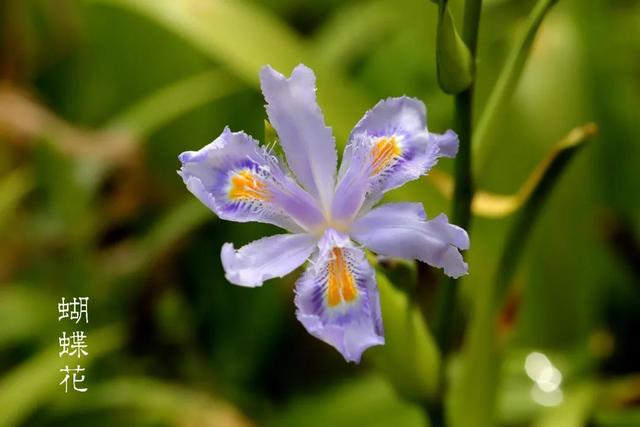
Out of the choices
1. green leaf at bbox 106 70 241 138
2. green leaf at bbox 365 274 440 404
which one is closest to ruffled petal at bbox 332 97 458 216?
green leaf at bbox 365 274 440 404

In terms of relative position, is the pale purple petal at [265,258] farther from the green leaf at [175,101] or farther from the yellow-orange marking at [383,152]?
the green leaf at [175,101]

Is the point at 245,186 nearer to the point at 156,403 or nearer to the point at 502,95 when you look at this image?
the point at 502,95

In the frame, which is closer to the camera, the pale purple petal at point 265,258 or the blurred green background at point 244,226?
the pale purple petal at point 265,258

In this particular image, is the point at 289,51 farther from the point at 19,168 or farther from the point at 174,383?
the point at 19,168

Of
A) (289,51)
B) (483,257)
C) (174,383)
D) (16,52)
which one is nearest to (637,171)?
A: (483,257)

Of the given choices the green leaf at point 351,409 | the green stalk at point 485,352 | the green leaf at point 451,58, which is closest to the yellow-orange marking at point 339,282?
the green leaf at point 451,58

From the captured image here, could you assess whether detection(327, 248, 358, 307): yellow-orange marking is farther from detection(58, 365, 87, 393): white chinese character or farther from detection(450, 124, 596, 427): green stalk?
detection(58, 365, 87, 393): white chinese character
